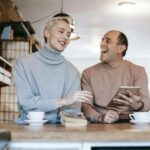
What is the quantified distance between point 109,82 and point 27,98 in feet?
2.85

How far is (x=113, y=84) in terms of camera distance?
2.45 m

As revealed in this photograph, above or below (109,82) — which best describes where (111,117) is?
below

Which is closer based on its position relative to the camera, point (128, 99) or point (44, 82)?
point (44, 82)

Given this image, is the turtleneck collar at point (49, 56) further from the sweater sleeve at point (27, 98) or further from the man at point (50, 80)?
the sweater sleeve at point (27, 98)

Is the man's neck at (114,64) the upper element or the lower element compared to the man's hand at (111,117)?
upper

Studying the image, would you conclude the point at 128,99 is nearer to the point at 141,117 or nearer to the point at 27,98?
the point at 141,117

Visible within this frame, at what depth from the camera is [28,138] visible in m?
1.18

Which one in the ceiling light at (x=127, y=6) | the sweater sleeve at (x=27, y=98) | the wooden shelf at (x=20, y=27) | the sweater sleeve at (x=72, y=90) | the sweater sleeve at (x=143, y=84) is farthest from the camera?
the ceiling light at (x=127, y=6)

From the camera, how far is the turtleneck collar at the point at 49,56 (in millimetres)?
1951

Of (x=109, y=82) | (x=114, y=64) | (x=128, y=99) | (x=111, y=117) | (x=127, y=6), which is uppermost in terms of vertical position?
(x=127, y=6)

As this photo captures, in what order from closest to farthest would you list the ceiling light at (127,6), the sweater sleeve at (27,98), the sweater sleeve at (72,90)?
the sweater sleeve at (27,98) → the sweater sleeve at (72,90) → the ceiling light at (127,6)

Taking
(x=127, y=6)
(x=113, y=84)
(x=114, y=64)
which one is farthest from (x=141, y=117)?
(x=127, y=6)

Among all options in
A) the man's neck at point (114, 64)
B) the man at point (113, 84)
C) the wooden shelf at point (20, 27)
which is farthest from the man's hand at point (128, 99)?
the wooden shelf at point (20, 27)

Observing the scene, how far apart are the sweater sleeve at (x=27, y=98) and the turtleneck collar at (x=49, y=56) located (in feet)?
0.54
